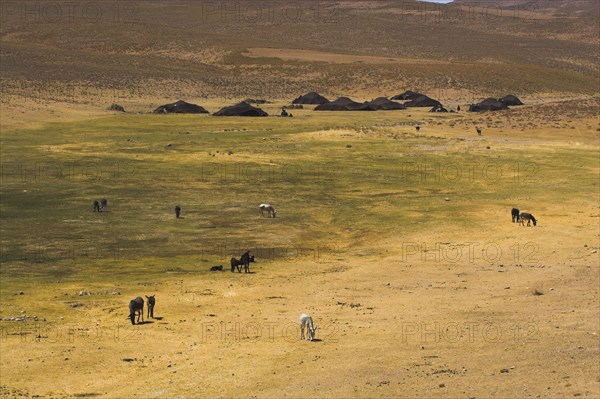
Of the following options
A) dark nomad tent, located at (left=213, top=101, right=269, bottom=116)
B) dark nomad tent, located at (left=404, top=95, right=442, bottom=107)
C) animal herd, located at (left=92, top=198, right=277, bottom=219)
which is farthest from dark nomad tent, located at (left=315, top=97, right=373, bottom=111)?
animal herd, located at (left=92, top=198, right=277, bottom=219)

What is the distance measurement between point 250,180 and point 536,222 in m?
18.4

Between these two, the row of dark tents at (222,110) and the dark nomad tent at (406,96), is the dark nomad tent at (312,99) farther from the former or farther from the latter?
the row of dark tents at (222,110)

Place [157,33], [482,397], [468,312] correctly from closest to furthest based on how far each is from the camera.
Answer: [482,397] → [468,312] → [157,33]

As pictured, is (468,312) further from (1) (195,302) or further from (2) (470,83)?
(2) (470,83)

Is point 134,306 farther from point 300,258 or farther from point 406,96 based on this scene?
point 406,96

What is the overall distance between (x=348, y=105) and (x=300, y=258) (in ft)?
247

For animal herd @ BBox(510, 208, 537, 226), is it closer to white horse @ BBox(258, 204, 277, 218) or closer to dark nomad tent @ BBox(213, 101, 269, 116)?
white horse @ BBox(258, 204, 277, 218)

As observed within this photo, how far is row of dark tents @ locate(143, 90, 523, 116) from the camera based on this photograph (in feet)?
336

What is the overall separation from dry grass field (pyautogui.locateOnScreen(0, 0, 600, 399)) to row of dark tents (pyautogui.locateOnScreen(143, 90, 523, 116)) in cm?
765

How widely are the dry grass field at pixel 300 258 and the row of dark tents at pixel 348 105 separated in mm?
7647

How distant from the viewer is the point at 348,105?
11419 centimetres

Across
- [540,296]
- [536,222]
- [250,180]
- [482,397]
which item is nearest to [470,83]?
[250,180]

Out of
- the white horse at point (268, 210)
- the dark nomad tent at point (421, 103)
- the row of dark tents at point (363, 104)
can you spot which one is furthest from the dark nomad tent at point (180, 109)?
the white horse at point (268, 210)

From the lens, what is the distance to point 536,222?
4628cm
